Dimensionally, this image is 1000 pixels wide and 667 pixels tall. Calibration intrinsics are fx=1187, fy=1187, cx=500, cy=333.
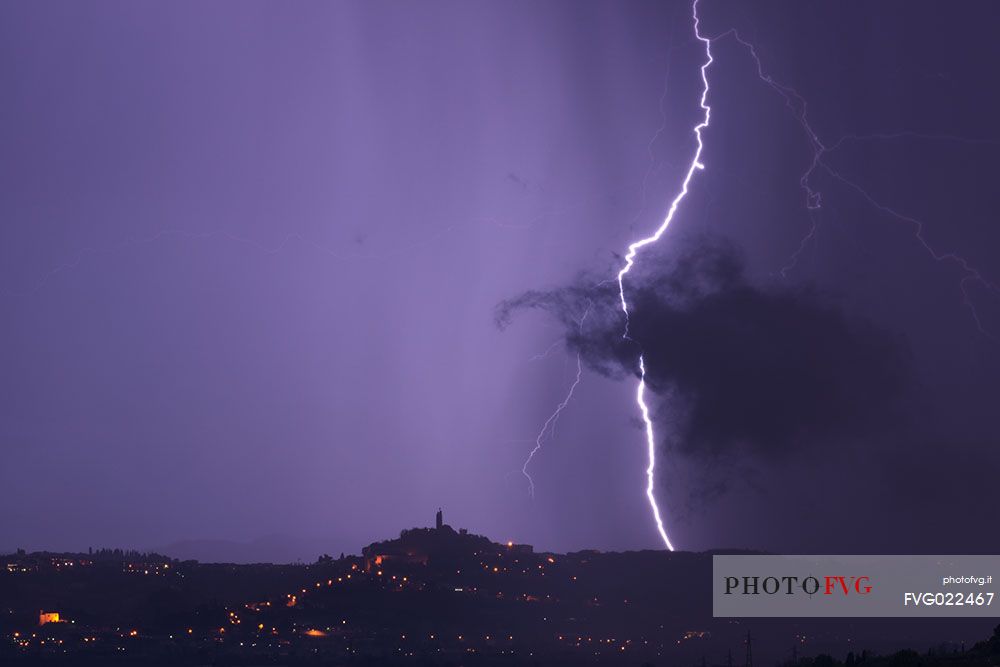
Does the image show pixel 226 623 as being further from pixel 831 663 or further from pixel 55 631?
pixel 831 663

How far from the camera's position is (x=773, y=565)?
21.6 meters

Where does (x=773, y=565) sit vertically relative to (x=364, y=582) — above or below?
below

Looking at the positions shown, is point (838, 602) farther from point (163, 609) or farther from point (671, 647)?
point (163, 609)

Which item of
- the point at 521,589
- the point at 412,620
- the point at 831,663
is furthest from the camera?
the point at 521,589

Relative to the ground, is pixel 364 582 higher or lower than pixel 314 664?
higher

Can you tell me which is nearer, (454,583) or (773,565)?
(773,565)

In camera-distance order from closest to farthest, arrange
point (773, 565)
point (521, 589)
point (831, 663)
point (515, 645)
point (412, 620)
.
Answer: point (773, 565) → point (831, 663) → point (515, 645) → point (412, 620) → point (521, 589)

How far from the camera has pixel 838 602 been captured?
2233 centimetres

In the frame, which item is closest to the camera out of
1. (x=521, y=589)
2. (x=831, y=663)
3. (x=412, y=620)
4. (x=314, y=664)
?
(x=831, y=663)

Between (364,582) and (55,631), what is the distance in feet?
68.8

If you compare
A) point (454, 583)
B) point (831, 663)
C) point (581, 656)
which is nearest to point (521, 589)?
point (454, 583)

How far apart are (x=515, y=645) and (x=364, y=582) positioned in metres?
18.8

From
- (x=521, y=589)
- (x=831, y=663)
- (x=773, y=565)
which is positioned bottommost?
(x=831, y=663)

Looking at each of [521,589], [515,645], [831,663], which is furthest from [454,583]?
[831,663]
